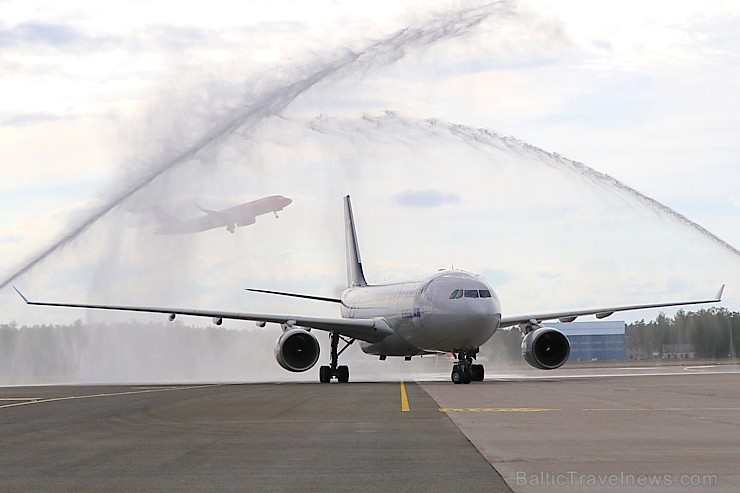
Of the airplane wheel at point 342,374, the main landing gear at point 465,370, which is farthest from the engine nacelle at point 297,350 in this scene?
the main landing gear at point 465,370

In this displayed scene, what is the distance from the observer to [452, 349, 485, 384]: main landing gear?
Answer: 40000 mm

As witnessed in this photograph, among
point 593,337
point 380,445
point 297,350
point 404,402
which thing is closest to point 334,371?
point 297,350

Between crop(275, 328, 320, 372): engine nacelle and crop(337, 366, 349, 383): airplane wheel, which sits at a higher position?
crop(275, 328, 320, 372): engine nacelle

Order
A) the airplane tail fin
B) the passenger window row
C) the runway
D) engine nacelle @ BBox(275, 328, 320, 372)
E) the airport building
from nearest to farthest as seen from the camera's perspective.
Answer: the runway → the passenger window row → engine nacelle @ BBox(275, 328, 320, 372) → the airplane tail fin → the airport building

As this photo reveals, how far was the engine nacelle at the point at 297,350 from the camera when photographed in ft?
143

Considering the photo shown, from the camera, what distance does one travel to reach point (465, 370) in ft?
132

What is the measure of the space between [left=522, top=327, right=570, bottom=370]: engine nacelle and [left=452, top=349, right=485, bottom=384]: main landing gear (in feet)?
10.1

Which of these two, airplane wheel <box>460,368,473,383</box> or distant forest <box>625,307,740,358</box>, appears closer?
airplane wheel <box>460,368,473,383</box>

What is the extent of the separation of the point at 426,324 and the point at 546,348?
19.2 ft

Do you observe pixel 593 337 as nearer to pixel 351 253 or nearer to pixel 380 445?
pixel 351 253

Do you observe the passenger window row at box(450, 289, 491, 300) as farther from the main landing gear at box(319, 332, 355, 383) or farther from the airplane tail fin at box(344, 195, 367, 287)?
the airplane tail fin at box(344, 195, 367, 287)

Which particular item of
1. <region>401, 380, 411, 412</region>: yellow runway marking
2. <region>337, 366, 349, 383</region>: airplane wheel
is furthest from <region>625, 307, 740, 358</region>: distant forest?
<region>401, 380, 411, 412</region>: yellow runway marking

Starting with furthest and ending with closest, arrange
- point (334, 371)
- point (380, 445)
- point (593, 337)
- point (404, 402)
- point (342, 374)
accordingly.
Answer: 1. point (593, 337)
2. point (334, 371)
3. point (342, 374)
4. point (404, 402)
5. point (380, 445)

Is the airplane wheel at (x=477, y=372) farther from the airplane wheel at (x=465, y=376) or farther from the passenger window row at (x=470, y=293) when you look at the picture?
the passenger window row at (x=470, y=293)
